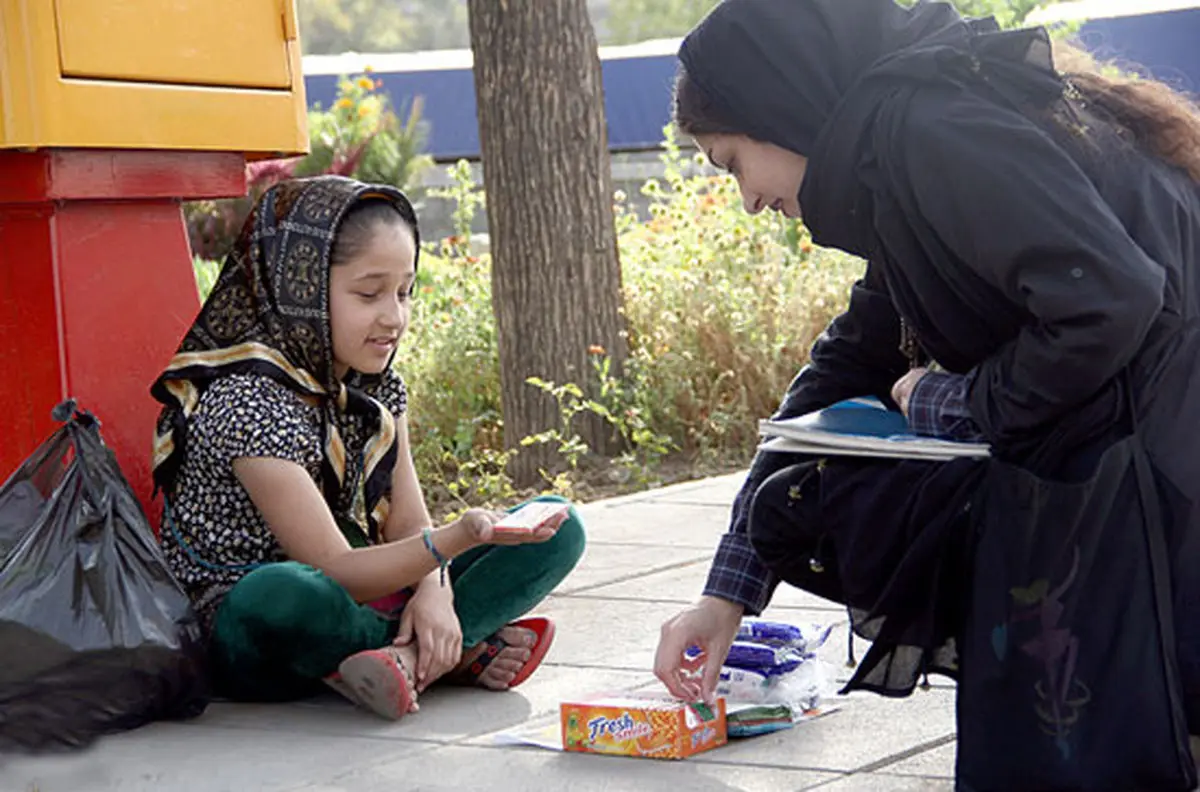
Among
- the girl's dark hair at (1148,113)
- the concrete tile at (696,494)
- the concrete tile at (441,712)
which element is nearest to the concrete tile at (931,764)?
the concrete tile at (441,712)

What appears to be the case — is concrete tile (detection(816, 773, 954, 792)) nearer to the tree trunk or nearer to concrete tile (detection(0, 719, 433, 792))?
concrete tile (detection(0, 719, 433, 792))

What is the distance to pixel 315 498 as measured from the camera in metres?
3.34

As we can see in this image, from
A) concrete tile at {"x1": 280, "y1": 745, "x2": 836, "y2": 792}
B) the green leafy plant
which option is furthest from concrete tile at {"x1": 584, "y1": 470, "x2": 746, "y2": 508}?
the green leafy plant

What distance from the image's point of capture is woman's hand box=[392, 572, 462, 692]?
3328mm

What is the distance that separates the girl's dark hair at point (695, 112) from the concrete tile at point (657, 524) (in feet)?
6.98

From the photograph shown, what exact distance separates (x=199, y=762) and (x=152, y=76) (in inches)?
58.9

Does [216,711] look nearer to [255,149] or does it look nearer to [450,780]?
[450,780]

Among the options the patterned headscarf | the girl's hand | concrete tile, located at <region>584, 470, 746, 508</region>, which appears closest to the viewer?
the girl's hand

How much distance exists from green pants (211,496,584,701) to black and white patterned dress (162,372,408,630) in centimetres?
13

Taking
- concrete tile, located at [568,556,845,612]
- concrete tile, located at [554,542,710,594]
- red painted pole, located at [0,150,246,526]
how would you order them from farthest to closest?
concrete tile, located at [554,542,710,594] → concrete tile, located at [568,556,845,612] → red painted pole, located at [0,150,246,526]

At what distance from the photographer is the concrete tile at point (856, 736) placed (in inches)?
114

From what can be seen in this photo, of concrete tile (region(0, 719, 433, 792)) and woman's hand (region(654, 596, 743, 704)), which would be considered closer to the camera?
woman's hand (region(654, 596, 743, 704))

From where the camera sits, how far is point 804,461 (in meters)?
2.76

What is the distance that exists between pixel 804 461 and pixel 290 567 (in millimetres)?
1024
